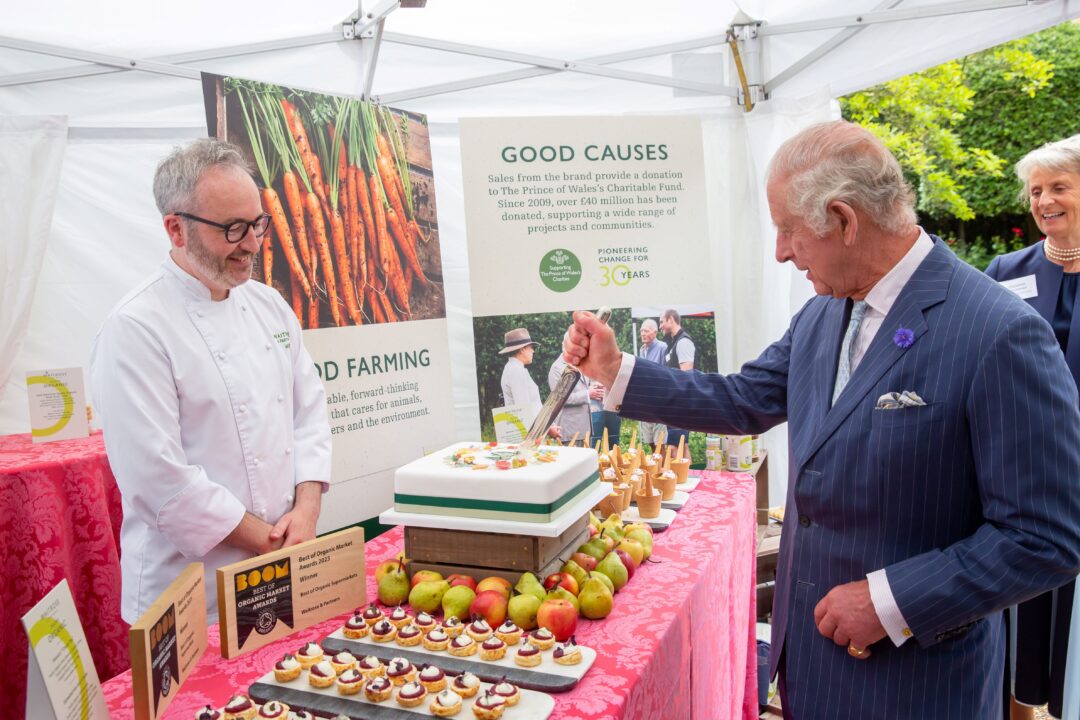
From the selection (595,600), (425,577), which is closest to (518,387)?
(425,577)

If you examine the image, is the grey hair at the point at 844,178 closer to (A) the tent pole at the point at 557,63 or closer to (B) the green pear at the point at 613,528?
(B) the green pear at the point at 613,528

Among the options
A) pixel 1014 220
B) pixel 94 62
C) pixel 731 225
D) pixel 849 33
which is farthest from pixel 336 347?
pixel 1014 220

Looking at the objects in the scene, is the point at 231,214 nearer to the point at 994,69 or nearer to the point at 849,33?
the point at 849,33

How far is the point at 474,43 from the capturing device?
4.21m

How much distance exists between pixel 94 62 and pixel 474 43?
188cm

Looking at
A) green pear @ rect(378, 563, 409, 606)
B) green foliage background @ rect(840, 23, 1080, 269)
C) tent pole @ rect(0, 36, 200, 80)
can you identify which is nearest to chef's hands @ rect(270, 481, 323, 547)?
green pear @ rect(378, 563, 409, 606)

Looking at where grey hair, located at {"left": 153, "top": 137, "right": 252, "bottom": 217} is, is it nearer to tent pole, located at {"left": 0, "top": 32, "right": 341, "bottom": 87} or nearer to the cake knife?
the cake knife

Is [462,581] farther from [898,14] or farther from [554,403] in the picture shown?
[898,14]

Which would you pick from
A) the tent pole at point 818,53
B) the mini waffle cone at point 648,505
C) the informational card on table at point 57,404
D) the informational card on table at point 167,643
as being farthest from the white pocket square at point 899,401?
the informational card on table at point 57,404

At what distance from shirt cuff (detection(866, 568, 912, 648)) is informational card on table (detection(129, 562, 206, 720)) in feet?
4.40

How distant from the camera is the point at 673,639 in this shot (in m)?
1.75

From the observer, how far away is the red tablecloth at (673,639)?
4.78 feet

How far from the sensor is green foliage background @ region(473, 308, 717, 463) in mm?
3738

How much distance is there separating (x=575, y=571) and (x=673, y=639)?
10.8 inches
